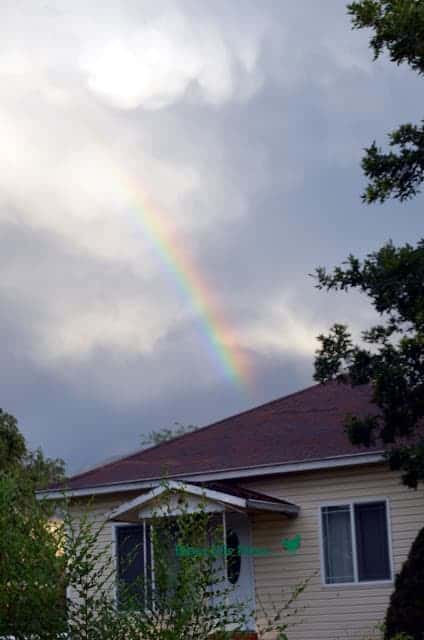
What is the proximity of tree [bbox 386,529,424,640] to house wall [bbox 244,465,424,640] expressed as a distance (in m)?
3.03

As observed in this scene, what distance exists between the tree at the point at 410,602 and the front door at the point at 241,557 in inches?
188

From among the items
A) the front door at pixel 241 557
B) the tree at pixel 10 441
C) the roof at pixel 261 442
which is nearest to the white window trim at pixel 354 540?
the roof at pixel 261 442

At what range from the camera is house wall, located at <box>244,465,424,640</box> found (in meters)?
18.0

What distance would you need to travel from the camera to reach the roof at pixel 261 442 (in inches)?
765

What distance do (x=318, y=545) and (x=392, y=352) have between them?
543 cm

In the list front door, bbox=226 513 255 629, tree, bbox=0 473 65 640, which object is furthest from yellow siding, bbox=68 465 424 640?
tree, bbox=0 473 65 640

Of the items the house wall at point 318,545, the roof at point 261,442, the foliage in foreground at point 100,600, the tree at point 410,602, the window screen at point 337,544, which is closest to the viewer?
the foliage in foreground at point 100,600

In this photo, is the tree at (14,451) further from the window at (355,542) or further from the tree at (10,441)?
the window at (355,542)

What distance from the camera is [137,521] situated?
64.6 ft

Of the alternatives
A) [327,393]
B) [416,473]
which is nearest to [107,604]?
[416,473]

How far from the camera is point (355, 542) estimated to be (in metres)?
18.4

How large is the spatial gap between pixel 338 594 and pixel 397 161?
24.4 feet

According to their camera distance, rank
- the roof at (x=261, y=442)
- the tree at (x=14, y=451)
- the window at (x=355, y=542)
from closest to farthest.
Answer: the window at (x=355, y=542)
the roof at (x=261, y=442)
the tree at (x=14, y=451)

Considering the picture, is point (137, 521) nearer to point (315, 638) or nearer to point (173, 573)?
point (315, 638)
